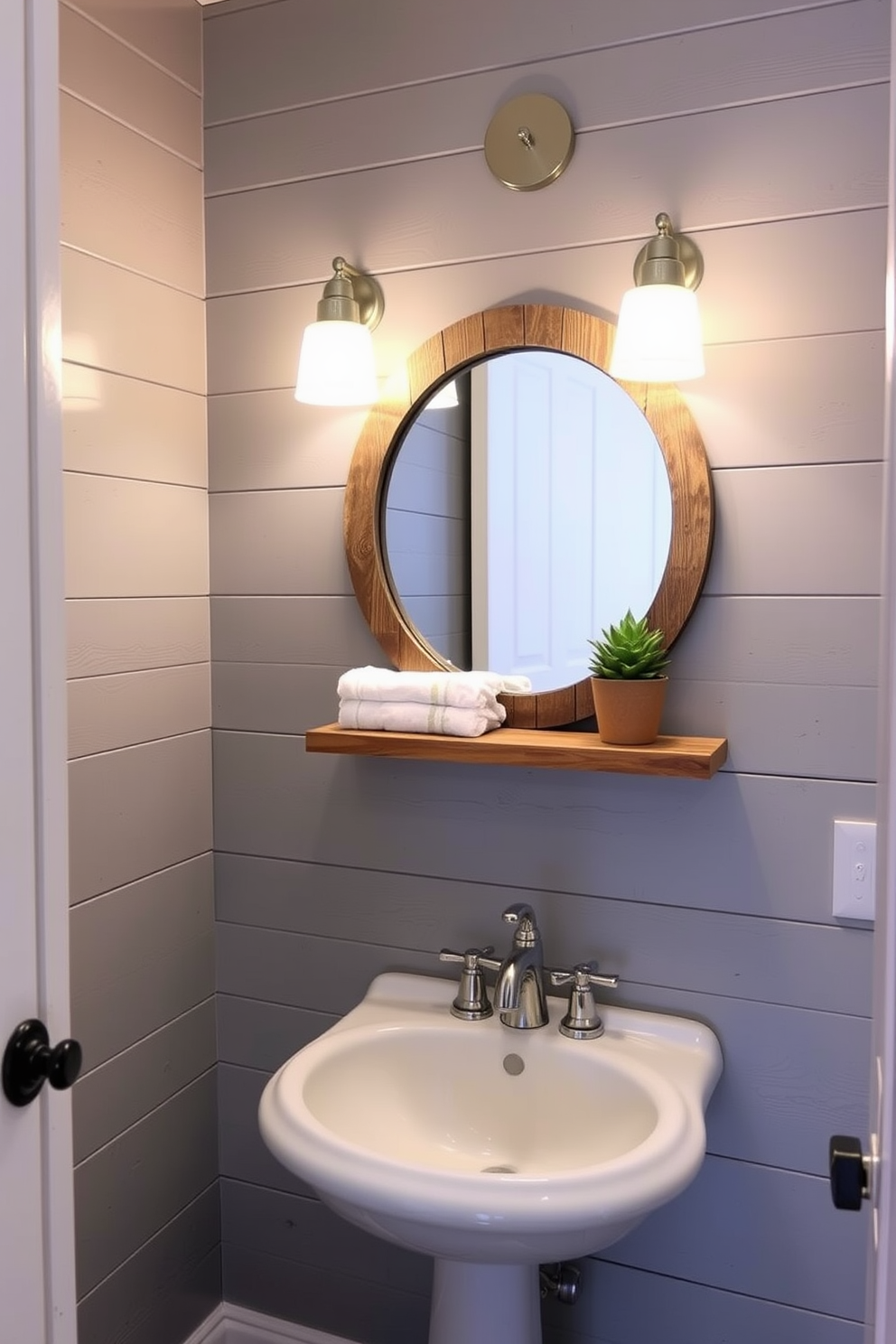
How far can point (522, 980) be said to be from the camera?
1541 millimetres

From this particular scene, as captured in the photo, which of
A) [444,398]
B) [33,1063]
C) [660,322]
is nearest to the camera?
[33,1063]

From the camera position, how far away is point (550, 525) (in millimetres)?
1604

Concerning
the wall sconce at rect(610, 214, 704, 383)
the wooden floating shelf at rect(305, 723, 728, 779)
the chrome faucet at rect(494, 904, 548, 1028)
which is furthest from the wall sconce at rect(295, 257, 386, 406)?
the chrome faucet at rect(494, 904, 548, 1028)

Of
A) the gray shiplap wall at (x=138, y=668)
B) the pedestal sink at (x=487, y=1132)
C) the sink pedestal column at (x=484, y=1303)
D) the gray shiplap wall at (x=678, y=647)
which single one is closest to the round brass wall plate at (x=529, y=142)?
the gray shiplap wall at (x=678, y=647)

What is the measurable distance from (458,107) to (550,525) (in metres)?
0.62

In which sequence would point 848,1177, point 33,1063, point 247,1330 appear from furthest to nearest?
point 247,1330 → point 33,1063 → point 848,1177

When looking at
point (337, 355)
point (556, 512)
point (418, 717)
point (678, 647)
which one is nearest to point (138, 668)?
point (418, 717)

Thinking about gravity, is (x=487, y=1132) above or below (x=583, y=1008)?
below

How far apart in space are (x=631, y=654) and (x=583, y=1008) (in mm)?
506

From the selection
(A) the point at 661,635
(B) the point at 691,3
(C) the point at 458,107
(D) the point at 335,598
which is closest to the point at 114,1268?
(D) the point at 335,598

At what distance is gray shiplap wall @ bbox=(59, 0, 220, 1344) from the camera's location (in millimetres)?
1560

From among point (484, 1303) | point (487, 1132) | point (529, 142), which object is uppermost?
point (529, 142)

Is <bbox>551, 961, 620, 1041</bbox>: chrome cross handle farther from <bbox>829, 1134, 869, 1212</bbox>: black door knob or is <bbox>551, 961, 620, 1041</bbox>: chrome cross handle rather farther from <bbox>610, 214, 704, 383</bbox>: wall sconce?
<bbox>610, 214, 704, 383</bbox>: wall sconce

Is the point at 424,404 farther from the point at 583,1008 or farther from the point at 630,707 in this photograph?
the point at 583,1008
